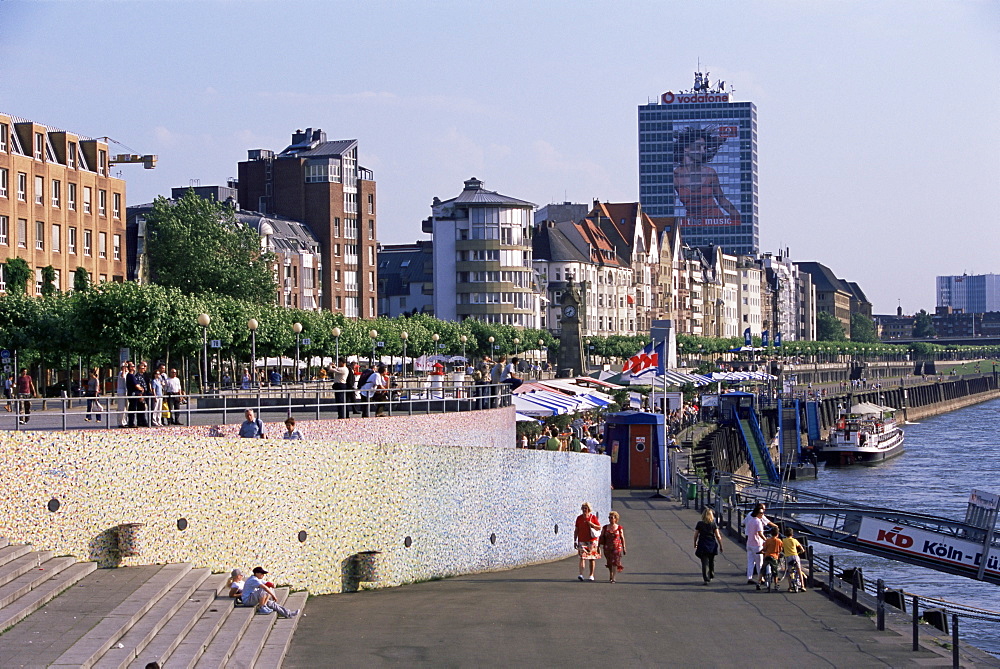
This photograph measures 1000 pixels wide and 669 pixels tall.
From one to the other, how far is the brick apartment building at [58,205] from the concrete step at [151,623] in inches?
1978

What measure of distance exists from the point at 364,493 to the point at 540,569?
5.31 m

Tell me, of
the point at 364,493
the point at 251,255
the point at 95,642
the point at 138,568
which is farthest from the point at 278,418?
the point at 251,255

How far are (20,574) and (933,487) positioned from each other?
63.2m

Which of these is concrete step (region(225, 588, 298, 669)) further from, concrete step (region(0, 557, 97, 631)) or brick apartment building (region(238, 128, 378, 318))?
brick apartment building (region(238, 128, 378, 318))

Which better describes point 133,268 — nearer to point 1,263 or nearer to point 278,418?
point 1,263

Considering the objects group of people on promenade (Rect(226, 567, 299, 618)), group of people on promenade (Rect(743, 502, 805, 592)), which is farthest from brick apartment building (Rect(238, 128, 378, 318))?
group of people on promenade (Rect(226, 567, 299, 618))

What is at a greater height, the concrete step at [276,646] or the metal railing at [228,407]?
the metal railing at [228,407]

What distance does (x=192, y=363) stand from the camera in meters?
64.4

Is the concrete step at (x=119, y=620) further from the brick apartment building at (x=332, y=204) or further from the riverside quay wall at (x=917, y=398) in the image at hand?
the riverside quay wall at (x=917, y=398)

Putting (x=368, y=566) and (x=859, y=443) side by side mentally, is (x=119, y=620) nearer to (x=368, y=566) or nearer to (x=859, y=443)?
(x=368, y=566)

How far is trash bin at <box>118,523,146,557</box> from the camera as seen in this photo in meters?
19.9

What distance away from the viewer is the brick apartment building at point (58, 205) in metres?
68.2

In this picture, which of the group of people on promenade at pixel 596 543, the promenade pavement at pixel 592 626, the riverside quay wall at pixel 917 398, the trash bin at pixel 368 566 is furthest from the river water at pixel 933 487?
the trash bin at pixel 368 566

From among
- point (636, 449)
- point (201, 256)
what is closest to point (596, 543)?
point (636, 449)
